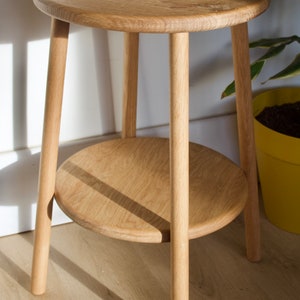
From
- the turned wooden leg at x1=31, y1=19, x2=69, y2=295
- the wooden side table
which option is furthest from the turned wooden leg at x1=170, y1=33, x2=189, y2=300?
the turned wooden leg at x1=31, y1=19, x2=69, y2=295

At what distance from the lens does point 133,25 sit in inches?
23.2

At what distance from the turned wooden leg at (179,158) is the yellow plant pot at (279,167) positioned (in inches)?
13.1

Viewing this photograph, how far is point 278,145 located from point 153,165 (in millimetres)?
232

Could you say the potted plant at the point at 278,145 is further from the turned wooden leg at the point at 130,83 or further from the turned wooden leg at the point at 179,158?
the turned wooden leg at the point at 179,158

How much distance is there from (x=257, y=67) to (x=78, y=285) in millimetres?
479

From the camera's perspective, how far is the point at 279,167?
994mm

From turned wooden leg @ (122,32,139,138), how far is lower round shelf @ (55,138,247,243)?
0.03 m

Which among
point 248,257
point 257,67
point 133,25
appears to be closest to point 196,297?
point 248,257

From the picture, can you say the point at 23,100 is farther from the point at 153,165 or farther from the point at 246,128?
the point at 246,128

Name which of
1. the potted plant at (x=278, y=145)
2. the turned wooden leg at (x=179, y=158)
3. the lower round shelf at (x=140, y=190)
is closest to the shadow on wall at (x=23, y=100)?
the lower round shelf at (x=140, y=190)

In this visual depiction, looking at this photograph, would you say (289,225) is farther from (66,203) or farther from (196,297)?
(66,203)

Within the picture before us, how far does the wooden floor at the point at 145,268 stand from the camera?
3.00 ft

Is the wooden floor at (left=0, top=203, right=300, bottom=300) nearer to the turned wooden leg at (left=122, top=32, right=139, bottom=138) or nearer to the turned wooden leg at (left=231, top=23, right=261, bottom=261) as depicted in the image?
the turned wooden leg at (left=231, top=23, right=261, bottom=261)

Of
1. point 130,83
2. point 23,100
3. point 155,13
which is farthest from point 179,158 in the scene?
point 23,100
